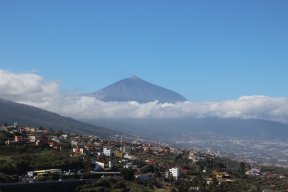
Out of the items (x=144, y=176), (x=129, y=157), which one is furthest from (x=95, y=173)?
(x=129, y=157)

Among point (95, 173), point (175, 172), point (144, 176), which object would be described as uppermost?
point (95, 173)

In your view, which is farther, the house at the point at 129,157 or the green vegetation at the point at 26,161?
the house at the point at 129,157

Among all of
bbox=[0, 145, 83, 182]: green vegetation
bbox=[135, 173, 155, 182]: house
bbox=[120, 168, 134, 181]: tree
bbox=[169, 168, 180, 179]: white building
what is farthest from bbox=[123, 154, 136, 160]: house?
bbox=[120, 168, 134, 181]: tree

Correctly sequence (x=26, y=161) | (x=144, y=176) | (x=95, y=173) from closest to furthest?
(x=26, y=161) → (x=95, y=173) → (x=144, y=176)

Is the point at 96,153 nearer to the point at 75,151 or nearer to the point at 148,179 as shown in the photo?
the point at 75,151

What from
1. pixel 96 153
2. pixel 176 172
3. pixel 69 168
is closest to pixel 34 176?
pixel 69 168

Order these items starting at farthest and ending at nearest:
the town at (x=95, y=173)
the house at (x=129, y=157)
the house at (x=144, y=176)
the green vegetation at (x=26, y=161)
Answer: the house at (x=129, y=157)
the house at (x=144, y=176)
the green vegetation at (x=26, y=161)
the town at (x=95, y=173)

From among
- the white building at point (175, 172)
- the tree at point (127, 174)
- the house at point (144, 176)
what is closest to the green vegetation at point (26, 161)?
the tree at point (127, 174)

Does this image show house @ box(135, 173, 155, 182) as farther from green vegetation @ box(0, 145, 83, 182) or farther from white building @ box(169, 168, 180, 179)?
green vegetation @ box(0, 145, 83, 182)

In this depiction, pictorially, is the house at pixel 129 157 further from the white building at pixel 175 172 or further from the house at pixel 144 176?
the house at pixel 144 176

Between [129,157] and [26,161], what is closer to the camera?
[26,161]

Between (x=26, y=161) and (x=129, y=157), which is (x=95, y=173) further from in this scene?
(x=129, y=157)
